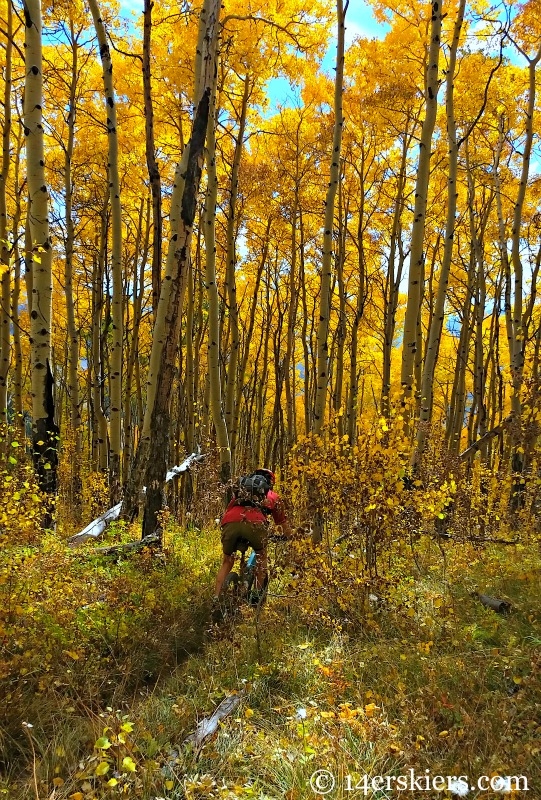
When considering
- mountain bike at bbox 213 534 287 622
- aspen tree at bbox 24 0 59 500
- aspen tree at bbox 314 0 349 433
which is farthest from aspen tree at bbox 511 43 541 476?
aspen tree at bbox 24 0 59 500

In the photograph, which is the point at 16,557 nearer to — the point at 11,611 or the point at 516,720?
the point at 11,611

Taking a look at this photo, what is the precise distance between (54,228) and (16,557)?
28.2 ft

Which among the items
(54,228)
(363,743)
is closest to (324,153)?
(54,228)

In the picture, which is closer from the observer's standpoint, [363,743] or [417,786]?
[417,786]

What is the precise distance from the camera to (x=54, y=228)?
959 centimetres

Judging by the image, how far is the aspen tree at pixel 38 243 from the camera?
172 inches

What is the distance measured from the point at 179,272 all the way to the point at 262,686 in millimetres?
3559

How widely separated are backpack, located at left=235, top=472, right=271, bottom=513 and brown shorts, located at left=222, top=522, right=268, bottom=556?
0.55 ft

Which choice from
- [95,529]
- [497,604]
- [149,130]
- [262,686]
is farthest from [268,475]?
[149,130]

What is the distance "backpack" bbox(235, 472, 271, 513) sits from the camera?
3.67 m

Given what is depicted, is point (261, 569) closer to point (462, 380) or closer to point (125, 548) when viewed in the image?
point (125, 548)

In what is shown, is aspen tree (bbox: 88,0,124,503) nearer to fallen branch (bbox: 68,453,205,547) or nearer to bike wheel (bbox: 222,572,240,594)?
fallen branch (bbox: 68,453,205,547)

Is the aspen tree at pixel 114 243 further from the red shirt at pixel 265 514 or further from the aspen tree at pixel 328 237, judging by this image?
the red shirt at pixel 265 514

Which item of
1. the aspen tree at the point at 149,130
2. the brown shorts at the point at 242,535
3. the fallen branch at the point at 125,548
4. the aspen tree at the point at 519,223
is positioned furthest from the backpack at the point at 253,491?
the aspen tree at the point at 519,223
